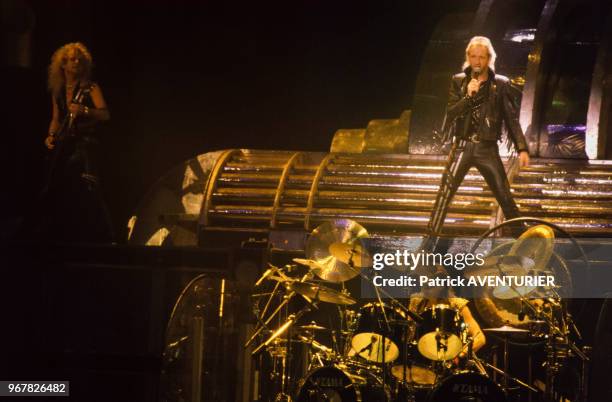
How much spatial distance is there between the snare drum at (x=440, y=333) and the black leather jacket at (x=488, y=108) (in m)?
1.95

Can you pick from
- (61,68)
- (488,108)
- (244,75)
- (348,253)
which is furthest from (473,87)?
(244,75)

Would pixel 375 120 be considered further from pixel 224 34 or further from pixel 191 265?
pixel 191 265

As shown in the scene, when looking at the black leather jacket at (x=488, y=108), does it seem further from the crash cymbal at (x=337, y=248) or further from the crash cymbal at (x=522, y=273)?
the crash cymbal at (x=337, y=248)

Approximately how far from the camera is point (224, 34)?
15.2 metres

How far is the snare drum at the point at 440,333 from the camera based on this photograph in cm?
959

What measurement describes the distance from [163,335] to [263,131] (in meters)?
5.56

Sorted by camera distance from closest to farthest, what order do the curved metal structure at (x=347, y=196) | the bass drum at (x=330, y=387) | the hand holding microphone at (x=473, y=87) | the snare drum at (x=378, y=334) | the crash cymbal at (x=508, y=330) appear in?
the bass drum at (x=330, y=387)
the crash cymbal at (x=508, y=330)
the snare drum at (x=378, y=334)
the hand holding microphone at (x=473, y=87)
the curved metal structure at (x=347, y=196)

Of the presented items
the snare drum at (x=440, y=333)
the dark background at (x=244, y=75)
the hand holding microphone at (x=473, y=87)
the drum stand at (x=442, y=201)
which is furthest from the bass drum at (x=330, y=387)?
the dark background at (x=244, y=75)

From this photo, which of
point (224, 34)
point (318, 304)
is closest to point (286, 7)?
point (224, 34)

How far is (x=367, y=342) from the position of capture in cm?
981

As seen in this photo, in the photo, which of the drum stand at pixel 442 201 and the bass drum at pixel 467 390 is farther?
the drum stand at pixel 442 201

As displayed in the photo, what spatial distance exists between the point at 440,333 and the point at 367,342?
66cm

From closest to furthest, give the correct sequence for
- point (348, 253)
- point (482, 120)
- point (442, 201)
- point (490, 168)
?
point (348, 253) < point (482, 120) < point (490, 168) < point (442, 201)

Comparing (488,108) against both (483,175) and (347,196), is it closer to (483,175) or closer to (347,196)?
(483,175)
